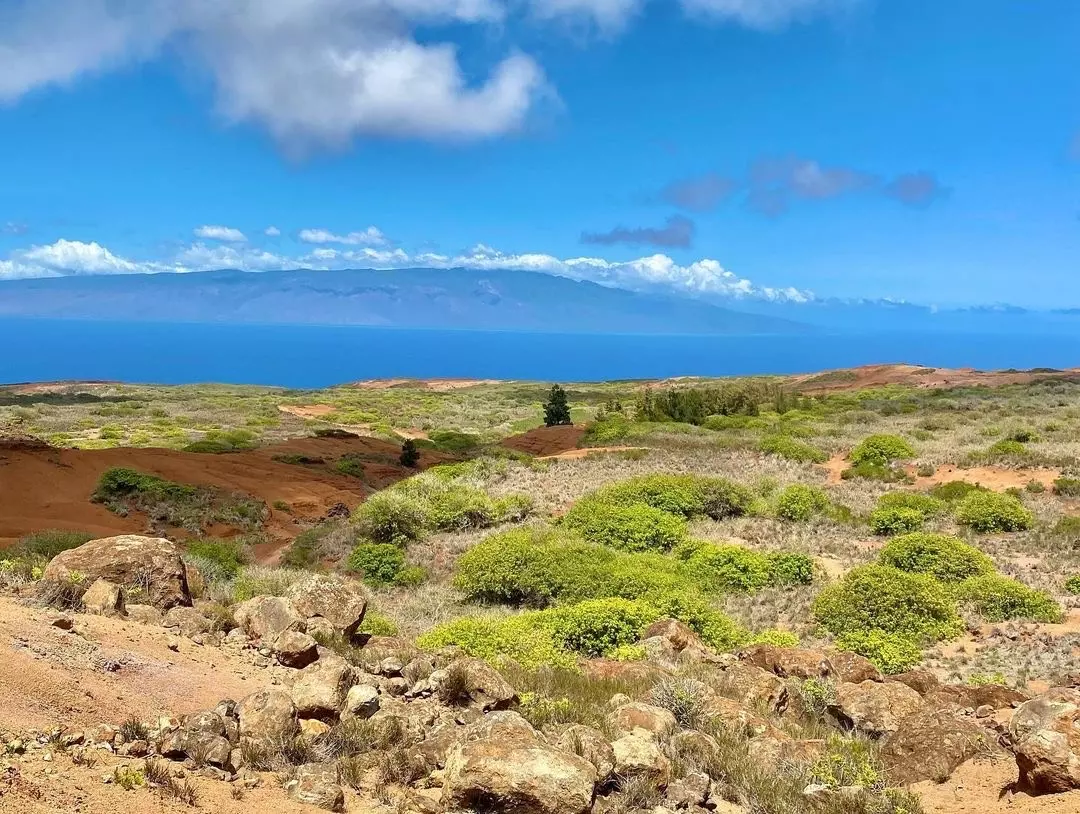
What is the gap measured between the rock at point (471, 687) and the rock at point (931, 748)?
126 inches

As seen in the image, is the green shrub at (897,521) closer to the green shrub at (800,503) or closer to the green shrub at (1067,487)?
the green shrub at (800,503)

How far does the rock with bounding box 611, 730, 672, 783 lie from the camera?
4.86m

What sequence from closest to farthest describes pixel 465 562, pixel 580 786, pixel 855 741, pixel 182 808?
pixel 182 808
pixel 580 786
pixel 855 741
pixel 465 562

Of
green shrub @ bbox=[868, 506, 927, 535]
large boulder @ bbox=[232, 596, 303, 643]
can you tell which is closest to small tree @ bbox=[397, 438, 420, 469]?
green shrub @ bbox=[868, 506, 927, 535]

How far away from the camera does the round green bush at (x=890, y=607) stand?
10.4m

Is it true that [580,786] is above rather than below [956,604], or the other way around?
above

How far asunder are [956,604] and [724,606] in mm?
3643

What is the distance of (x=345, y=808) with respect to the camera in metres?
4.29

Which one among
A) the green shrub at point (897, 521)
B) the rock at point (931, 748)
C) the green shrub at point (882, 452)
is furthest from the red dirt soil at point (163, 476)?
the green shrub at point (882, 452)

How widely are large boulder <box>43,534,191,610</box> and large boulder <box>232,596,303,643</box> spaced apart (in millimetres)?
777

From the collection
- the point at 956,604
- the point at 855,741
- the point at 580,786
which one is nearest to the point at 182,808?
the point at 580,786

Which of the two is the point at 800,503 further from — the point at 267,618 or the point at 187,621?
the point at 187,621

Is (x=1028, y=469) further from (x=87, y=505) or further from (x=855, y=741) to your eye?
(x=87, y=505)

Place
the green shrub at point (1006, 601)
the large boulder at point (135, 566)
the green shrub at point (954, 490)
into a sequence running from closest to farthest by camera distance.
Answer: the large boulder at point (135, 566) < the green shrub at point (1006, 601) < the green shrub at point (954, 490)
